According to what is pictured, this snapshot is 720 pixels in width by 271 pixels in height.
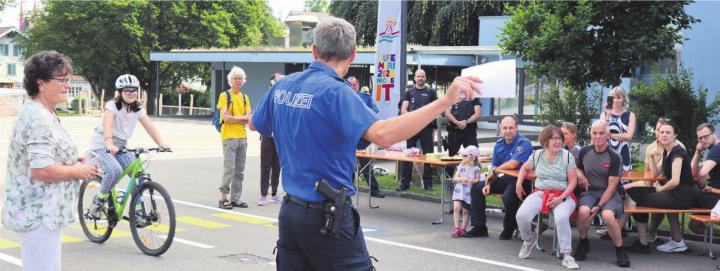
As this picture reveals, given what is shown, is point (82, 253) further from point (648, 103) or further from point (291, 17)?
point (291, 17)

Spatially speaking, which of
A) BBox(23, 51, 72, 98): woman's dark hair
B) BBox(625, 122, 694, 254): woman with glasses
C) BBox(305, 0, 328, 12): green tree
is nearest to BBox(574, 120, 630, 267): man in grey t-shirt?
BBox(625, 122, 694, 254): woman with glasses

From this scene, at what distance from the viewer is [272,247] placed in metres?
8.78

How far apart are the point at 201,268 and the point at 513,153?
3791 mm

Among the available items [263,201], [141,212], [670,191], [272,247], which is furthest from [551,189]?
[263,201]

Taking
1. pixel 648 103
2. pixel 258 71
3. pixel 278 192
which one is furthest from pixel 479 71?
pixel 258 71

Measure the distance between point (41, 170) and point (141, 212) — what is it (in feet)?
12.6

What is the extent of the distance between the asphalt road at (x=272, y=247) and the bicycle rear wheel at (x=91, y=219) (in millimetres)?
107

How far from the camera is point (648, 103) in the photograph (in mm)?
15586

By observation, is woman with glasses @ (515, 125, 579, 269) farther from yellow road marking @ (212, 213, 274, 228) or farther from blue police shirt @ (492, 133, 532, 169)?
yellow road marking @ (212, 213, 274, 228)

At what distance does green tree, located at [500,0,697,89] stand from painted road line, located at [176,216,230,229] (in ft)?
20.4

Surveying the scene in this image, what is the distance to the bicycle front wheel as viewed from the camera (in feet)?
26.3

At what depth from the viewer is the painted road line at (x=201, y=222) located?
9.95m

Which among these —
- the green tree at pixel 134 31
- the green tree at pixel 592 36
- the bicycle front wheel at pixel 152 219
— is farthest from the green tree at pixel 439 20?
the bicycle front wheel at pixel 152 219

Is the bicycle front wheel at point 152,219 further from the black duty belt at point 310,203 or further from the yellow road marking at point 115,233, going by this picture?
the black duty belt at point 310,203
